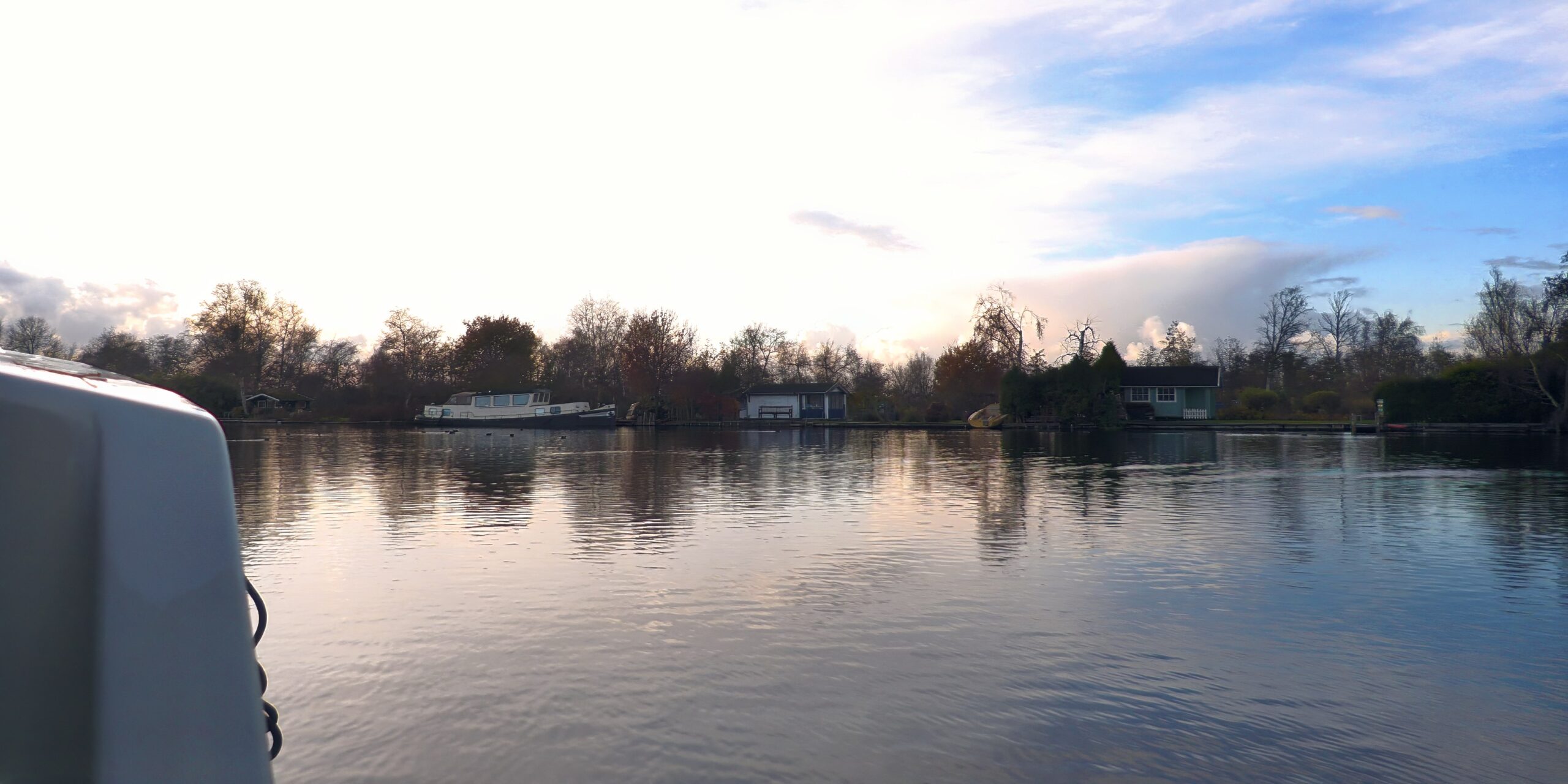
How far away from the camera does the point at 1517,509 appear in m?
14.3

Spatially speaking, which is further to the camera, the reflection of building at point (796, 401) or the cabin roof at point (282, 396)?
the cabin roof at point (282, 396)

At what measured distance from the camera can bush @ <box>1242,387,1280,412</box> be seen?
62.3m

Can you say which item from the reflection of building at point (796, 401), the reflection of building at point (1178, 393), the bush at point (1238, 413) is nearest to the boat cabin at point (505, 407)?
the reflection of building at point (796, 401)

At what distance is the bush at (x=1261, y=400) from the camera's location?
62.3m

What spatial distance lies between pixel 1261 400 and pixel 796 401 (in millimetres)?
31361

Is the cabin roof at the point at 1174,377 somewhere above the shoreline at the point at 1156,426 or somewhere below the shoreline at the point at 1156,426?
above

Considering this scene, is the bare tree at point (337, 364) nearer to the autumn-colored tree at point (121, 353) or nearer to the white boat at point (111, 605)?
the autumn-colored tree at point (121, 353)

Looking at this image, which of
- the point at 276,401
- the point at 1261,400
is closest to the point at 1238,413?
the point at 1261,400

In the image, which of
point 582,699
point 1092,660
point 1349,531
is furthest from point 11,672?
point 1349,531

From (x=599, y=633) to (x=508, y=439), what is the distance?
3726 centimetres

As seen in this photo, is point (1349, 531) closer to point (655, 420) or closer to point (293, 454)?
point (293, 454)

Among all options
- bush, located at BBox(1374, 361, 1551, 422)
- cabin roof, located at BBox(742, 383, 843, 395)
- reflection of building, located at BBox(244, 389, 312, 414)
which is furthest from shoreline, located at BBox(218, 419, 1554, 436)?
cabin roof, located at BBox(742, 383, 843, 395)

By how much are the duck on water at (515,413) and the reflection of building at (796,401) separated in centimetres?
1392

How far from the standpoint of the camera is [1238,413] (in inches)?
2459
